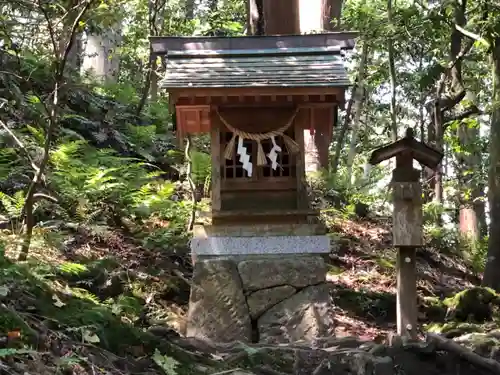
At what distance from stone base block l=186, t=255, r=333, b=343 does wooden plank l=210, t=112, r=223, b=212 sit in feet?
2.52

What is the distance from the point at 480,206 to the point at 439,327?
30.2 ft

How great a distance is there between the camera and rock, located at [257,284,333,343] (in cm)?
731

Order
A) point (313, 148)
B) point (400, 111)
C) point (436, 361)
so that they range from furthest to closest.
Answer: point (400, 111) < point (313, 148) < point (436, 361)

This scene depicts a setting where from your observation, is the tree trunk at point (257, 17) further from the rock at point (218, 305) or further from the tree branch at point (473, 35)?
the rock at point (218, 305)

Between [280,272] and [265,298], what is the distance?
14.8 inches

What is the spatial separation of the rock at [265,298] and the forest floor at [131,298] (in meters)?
1.02

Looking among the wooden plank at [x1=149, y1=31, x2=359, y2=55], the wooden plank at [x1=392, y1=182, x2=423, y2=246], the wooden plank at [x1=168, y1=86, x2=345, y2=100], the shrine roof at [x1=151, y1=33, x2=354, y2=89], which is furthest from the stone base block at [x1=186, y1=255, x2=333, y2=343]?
the wooden plank at [x1=149, y1=31, x2=359, y2=55]

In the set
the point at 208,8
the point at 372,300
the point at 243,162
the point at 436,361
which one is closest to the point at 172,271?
the point at 243,162

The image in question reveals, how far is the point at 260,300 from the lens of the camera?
750 centimetres

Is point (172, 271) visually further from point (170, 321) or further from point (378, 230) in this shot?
point (378, 230)

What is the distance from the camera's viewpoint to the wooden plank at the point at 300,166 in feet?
25.4

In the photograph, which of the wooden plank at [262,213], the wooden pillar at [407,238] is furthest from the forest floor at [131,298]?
the wooden plank at [262,213]

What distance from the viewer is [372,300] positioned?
9844 millimetres

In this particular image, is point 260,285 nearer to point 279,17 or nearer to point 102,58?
point 279,17
